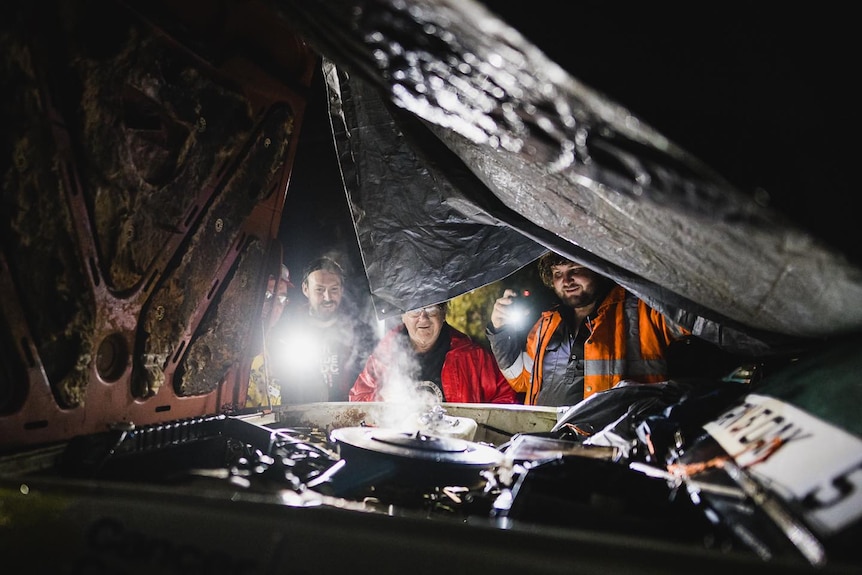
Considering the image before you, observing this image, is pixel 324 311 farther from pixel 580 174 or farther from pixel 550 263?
pixel 580 174

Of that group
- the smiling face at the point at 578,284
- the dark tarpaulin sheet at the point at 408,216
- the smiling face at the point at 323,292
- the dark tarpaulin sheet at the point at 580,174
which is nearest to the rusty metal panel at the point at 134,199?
the dark tarpaulin sheet at the point at 408,216

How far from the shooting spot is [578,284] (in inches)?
232

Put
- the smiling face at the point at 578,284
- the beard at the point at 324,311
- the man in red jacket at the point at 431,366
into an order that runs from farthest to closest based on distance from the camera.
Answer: the beard at the point at 324,311 < the man in red jacket at the point at 431,366 < the smiling face at the point at 578,284

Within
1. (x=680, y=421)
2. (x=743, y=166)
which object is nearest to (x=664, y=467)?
(x=680, y=421)

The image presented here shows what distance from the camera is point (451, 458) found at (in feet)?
8.06

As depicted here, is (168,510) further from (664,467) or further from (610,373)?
(610,373)

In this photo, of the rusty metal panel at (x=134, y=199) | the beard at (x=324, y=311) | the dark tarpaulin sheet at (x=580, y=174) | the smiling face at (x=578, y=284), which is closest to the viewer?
the dark tarpaulin sheet at (x=580, y=174)

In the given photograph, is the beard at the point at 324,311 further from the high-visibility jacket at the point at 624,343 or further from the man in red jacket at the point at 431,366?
the high-visibility jacket at the point at 624,343

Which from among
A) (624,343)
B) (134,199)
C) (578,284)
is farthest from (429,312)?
(134,199)

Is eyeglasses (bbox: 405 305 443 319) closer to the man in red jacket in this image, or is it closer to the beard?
the man in red jacket

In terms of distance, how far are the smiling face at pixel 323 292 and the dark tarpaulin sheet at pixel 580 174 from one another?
5.83 meters

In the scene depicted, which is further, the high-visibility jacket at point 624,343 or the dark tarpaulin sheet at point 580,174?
the high-visibility jacket at point 624,343

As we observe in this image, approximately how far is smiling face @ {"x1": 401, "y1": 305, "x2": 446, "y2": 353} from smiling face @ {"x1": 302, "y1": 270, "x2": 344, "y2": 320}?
217 cm

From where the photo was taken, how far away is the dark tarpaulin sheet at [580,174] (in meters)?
1.25
